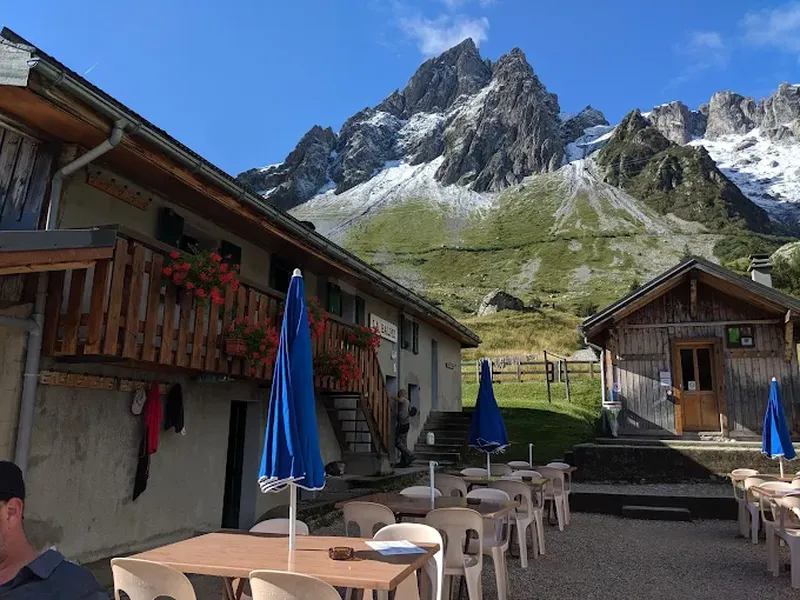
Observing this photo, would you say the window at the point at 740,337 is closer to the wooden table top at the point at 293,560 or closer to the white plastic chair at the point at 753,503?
the white plastic chair at the point at 753,503

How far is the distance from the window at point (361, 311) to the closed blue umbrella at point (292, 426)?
935 centimetres

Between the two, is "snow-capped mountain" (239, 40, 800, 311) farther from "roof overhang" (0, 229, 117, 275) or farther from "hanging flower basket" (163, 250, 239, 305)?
"roof overhang" (0, 229, 117, 275)

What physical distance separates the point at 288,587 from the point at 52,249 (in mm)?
3647

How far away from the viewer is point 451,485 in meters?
8.28

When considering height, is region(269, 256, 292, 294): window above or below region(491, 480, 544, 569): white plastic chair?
above

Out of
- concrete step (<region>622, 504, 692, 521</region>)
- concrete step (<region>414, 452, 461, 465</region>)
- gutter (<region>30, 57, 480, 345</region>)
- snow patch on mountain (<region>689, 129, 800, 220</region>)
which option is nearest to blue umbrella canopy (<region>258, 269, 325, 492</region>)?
gutter (<region>30, 57, 480, 345</region>)

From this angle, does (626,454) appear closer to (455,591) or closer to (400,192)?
(455,591)

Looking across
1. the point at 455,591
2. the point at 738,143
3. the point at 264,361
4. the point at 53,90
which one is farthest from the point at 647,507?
the point at 738,143

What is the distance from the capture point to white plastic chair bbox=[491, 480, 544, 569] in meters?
7.28

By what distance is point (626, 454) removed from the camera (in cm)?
1298

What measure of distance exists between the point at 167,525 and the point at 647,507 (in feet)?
26.8

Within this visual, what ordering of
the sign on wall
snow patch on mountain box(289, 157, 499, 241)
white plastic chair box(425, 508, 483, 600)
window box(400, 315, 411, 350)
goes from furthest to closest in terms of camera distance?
1. snow patch on mountain box(289, 157, 499, 241)
2. window box(400, 315, 411, 350)
3. the sign on wall
4. white plastic chair box(425, 508, 483, 600)

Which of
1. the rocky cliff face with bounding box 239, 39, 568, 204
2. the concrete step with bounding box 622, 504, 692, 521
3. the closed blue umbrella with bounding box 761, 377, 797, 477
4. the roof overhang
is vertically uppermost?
the rocky cliff face with bounding box 239, 39, 568, 204

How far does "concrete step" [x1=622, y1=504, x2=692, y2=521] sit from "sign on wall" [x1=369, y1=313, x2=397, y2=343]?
21.1ft
